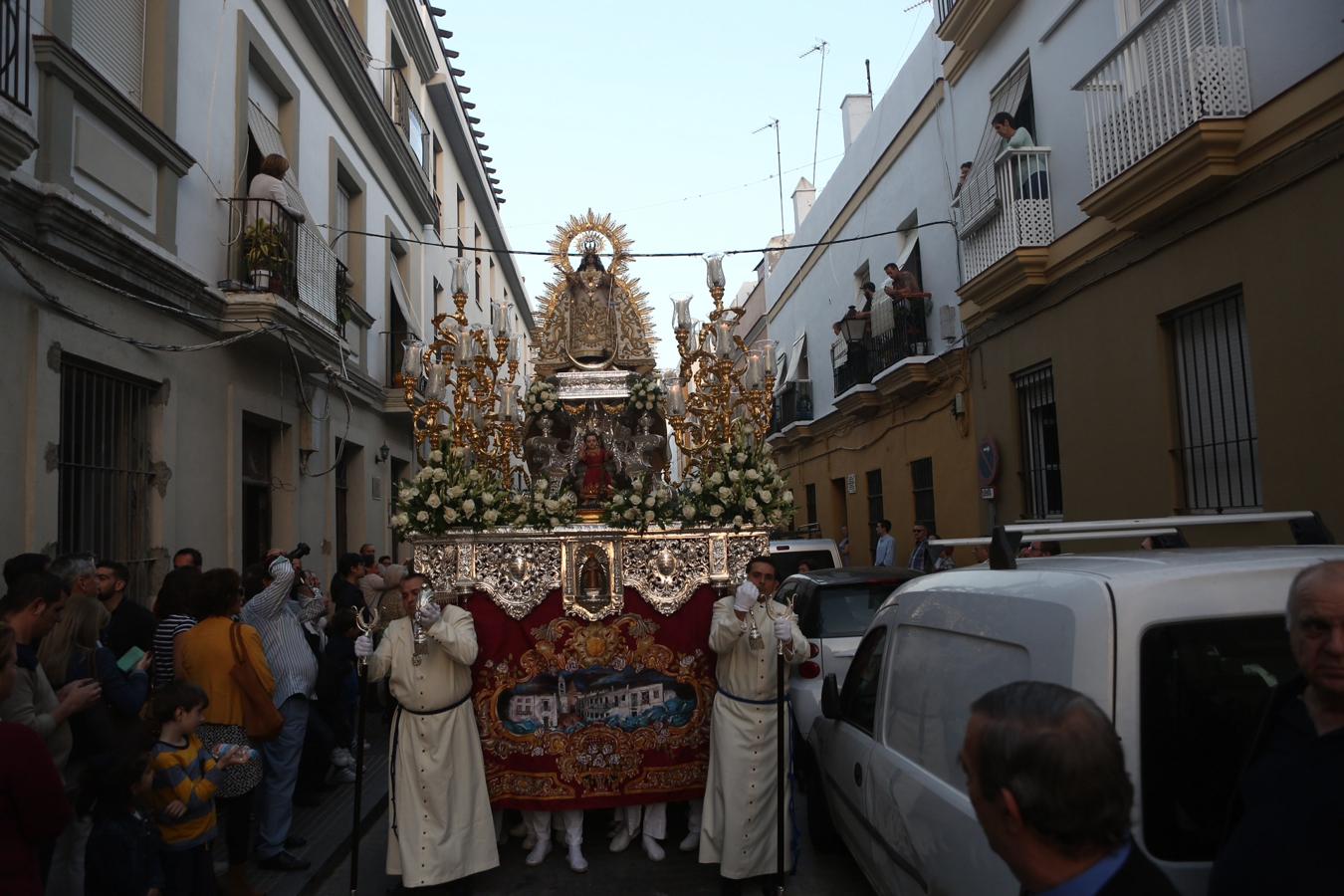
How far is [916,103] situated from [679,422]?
Answer: 1009 cm

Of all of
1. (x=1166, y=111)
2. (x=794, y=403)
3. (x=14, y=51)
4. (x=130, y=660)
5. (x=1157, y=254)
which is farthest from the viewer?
(x=794, y=403)

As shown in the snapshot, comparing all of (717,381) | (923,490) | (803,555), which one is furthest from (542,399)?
(923,490)

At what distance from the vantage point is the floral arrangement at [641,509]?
19.4 ft

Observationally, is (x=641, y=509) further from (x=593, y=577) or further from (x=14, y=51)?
(x=14, y=51)

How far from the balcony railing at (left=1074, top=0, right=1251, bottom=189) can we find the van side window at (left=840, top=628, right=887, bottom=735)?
17.3 ft

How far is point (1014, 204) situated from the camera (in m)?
10.5

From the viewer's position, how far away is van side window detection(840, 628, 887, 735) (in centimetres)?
421

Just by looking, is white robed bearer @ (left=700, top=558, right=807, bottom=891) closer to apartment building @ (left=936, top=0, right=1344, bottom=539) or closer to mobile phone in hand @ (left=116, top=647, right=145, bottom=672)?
mobile phone in hand @ (left=116, top=647, right=145, bottom=672)

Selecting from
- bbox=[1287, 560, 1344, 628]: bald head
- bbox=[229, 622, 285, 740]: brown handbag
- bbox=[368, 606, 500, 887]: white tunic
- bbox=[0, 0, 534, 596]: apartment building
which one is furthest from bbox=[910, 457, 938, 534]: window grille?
bbox=[1287, 560, 1344, 628]: bald head

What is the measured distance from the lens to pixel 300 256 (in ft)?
33.5

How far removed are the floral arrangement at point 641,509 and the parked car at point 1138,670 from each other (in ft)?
9.44

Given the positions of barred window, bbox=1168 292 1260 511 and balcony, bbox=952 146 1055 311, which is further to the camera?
balcony, bbox=952 146 1055 311

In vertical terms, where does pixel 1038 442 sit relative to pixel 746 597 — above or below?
above

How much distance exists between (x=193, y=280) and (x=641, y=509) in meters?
4.77
